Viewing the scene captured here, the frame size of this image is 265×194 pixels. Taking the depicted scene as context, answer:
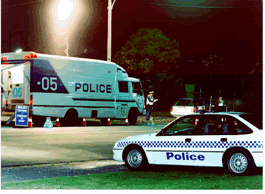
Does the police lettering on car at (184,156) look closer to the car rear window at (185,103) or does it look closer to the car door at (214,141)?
the car door at (214,141)

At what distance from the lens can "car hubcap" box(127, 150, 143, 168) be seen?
395 inches

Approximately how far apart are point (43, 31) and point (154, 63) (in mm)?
16848

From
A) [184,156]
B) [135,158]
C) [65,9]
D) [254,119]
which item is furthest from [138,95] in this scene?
[254,119]

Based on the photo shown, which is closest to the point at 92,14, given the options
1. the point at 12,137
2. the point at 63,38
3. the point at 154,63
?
the point at 63,38

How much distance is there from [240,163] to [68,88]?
49.1 feet

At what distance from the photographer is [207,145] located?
930 cm

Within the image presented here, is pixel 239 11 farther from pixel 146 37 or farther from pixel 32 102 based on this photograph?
pixel 32 102

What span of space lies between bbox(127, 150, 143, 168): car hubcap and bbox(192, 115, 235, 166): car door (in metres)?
1.18

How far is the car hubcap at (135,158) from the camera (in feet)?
32.9

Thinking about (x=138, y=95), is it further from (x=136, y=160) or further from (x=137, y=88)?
(x=136, y=160)

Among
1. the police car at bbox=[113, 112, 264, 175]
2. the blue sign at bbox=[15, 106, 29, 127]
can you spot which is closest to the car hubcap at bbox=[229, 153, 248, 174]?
the police car at bbox=[113, 112, 264, 175]

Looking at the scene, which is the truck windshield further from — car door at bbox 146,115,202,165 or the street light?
car door at bbox 146,115,202,165

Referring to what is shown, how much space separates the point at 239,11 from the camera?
52938mm

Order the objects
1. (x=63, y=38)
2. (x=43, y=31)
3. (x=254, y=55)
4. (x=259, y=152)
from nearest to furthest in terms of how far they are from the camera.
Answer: (x=259, y=152), (x=43, y=31), (x=63, y=38), (x=254, y=55)
